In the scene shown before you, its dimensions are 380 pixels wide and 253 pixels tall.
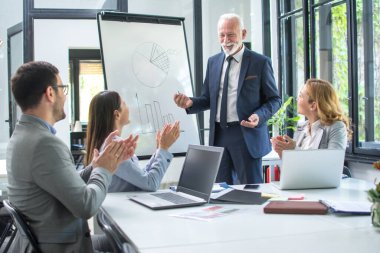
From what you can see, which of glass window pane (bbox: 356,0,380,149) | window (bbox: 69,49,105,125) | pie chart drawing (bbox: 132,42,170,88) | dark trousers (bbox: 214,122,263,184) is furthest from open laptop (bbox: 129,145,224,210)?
window (bbox: 69,49,105,125)

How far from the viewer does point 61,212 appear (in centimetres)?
170

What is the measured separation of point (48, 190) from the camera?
1.63 metres

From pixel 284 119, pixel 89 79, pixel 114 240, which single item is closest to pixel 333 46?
pixel 284 119

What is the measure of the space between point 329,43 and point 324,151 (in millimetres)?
2968

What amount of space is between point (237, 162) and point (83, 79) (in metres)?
6.13

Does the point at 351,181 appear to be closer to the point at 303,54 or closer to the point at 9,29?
the point at 303,54

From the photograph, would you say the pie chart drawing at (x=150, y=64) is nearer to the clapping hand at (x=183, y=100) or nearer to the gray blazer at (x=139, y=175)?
the clapping hand at (x=183, y=100)

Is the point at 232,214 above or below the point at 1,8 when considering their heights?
below

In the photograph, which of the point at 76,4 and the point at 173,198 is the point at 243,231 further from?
the point at 76,4

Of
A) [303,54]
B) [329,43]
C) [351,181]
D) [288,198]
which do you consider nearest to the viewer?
[288,198]

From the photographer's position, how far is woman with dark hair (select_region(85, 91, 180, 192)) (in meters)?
2.30

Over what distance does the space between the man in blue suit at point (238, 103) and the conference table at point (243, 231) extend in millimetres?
1061

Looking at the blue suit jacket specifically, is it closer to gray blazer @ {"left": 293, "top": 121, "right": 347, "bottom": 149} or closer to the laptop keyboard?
gray blazer @ {"left": 293, "top": 121, "right": 347, "bottom": 149}

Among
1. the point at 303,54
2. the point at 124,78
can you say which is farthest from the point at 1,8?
the point at 303,54
